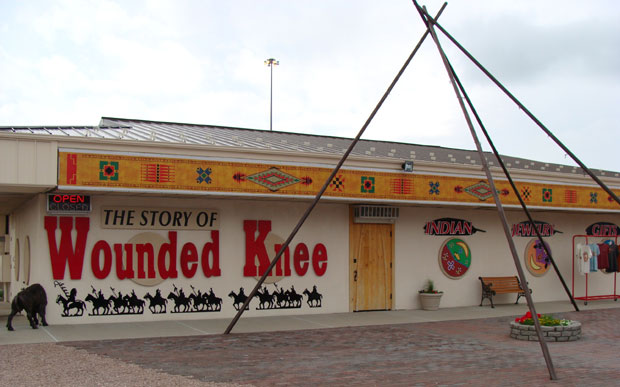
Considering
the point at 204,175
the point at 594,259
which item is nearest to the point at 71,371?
the point at 204,175

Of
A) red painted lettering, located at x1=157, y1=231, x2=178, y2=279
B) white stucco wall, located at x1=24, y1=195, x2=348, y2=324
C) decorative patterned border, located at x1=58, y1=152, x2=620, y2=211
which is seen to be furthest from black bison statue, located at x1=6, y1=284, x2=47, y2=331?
red painted lettering, located at x1=157, y1=231, x2=178, y2=279

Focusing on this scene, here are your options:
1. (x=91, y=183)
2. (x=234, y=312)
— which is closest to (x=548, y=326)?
(x=234, y=312)

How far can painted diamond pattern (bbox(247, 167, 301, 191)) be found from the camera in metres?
13.9

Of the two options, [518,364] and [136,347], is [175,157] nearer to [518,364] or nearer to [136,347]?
[136,347]

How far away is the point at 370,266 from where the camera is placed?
16.5m

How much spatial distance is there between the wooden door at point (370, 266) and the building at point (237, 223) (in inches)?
1.3

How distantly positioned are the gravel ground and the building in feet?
11.5

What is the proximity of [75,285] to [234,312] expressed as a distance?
3583 millimetres

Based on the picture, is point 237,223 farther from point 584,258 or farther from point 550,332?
point 584,258

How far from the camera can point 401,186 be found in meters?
15.7

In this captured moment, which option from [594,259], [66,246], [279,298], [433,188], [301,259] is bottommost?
[279,298]

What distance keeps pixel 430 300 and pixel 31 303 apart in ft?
32.1

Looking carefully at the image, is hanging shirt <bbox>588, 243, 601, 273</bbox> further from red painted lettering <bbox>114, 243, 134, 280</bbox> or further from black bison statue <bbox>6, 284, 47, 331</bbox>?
black bison statue <bbox>6, 284, 47, 331</bbox>

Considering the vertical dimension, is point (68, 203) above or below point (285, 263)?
above
